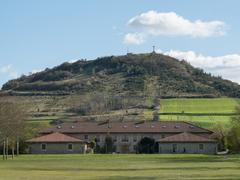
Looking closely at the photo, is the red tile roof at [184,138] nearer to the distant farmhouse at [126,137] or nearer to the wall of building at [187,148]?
the distant farmhouse at [126,137]

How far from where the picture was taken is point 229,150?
376 feet

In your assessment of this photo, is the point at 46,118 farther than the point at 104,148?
Yes

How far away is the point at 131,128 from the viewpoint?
13412cm

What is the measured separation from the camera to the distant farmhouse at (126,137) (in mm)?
122250

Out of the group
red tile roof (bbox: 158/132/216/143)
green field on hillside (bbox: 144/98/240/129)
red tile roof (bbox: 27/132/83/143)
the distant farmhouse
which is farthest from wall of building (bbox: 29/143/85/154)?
green field on hillside (bbox: 144/98/240/129)

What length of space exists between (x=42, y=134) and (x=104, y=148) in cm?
1243

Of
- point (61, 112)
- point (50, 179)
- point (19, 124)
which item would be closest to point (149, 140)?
point (19, 124)

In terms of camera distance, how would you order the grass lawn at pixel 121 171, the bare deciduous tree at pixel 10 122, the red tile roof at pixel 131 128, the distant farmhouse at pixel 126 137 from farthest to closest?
the red tile roof at pixel 131 128 → the distant farmhouse at pixel 126 137 → the bare deciduous tree at pixel 10 122 → the grass lawn at pixel 121 171

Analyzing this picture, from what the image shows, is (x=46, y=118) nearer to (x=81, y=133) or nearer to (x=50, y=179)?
(x=81, y=133)

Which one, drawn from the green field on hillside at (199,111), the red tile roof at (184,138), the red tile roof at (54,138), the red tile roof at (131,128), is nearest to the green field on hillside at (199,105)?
the green field on hillside at (199,111)

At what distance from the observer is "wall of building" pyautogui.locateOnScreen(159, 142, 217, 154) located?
399 ft

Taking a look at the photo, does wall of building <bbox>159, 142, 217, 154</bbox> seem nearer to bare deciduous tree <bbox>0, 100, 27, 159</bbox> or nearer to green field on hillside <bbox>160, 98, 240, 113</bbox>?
bare deciduous tree <bbox>0, 100, 27, 159</bbox>

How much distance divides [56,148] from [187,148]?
24.4m

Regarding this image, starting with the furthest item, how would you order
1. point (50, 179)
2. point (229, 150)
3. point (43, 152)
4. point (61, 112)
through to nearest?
point (61, 112) → point (43, 152) → point (229, 150) → point (50, 179)
